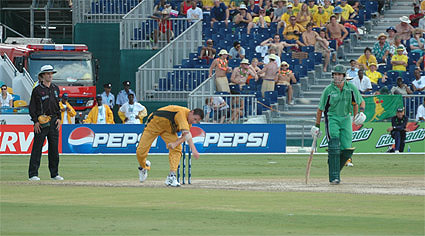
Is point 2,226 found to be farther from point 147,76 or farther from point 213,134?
point 147,76

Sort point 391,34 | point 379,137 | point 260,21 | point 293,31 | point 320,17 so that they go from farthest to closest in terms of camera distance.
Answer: point 320,17
point 260,21
point 293,31
point 391,34
point 379,137

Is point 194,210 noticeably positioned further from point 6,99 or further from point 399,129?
point 6,99

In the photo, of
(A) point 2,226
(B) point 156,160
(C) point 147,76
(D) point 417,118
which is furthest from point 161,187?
(C) point 147,76

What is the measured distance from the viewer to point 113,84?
3875cm

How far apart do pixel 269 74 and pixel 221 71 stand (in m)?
1.63

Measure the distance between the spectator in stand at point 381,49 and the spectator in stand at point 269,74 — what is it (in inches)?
150

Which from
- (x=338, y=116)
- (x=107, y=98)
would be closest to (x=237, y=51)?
(x=107, y=98)

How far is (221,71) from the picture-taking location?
31.2 m

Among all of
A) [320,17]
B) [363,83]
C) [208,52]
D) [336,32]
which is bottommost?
[363,83]

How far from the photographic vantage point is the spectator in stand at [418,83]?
98.0ft

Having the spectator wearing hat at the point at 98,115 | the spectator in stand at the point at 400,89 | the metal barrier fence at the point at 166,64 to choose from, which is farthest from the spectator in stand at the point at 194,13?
the spectator in stand at the point at 400,89

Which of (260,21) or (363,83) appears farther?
(260,21)

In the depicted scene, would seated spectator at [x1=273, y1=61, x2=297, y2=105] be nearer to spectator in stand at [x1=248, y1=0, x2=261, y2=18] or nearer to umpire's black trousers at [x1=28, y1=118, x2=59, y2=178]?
spectator in stand at [x1=248, y1=0, x2=261, y2=18]

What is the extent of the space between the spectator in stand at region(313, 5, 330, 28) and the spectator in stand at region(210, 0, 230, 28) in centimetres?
345
